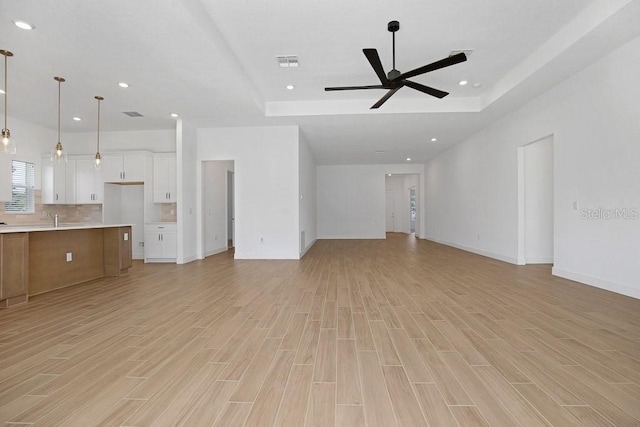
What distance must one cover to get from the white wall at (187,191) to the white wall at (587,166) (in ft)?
22.2

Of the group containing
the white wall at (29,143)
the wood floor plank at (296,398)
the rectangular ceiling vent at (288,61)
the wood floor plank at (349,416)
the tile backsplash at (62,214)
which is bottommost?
the wood floor plank at (296,398)

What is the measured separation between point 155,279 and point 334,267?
10.3 feet

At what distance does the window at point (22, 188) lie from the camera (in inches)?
259

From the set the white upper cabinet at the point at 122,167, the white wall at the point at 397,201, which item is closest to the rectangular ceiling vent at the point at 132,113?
the white upper cabinet at the point at 122,167

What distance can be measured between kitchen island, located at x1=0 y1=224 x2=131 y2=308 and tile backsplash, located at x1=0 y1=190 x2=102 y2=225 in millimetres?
2834

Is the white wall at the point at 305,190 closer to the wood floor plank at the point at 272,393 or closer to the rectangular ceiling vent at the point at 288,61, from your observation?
the rectangular ceiling vent at the point at 288,61

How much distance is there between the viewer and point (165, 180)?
7.06 m

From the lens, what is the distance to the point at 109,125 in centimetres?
710

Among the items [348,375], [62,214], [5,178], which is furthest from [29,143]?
[348,375]

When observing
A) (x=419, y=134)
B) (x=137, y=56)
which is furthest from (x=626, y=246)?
(x=137, y=56)

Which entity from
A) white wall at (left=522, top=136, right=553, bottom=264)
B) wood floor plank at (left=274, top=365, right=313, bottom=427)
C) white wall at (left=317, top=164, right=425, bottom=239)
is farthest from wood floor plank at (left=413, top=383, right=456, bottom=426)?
white wall at (left=317, top=164, right=425, bottom=239)

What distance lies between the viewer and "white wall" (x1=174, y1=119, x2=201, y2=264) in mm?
6680

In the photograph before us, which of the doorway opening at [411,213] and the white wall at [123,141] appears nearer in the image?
the white wall at [123,141]

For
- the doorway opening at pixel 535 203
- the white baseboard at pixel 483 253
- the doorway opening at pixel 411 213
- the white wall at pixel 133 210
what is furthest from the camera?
the doorway opening at pixel 411 213
